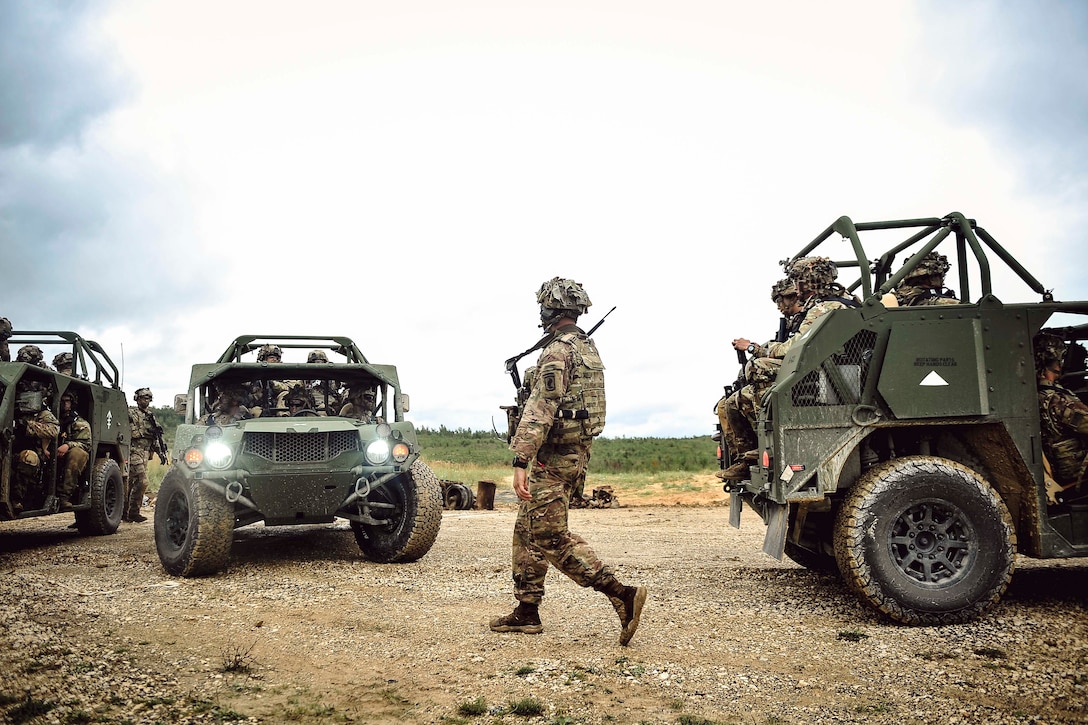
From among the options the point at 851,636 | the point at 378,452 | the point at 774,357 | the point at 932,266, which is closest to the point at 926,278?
the point at 932,266

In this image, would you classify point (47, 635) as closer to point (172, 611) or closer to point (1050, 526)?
point (172, 611)

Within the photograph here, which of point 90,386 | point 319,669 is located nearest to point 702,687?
point 319,669

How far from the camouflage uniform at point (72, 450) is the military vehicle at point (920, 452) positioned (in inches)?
305

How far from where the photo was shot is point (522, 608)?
5.10 metres

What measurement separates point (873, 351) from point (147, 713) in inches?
177

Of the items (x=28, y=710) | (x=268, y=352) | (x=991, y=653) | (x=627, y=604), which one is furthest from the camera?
(x=268, y=352)

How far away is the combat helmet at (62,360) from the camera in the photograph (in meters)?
11.1

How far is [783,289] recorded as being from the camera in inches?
259

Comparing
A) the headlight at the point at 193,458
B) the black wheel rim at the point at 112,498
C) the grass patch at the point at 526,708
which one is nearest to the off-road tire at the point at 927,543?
the grass patch at the point at 526,708

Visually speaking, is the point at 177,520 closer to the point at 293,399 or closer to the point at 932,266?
the point at 293,399

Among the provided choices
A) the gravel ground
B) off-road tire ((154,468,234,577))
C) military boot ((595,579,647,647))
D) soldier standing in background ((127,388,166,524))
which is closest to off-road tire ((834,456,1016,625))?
the gravel ground

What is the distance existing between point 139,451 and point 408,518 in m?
7.65

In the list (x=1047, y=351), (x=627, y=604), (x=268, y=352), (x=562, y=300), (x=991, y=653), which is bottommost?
(x=991, y=653)

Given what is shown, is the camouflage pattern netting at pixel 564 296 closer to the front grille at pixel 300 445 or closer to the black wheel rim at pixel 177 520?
the front grille at pixel 300 445
